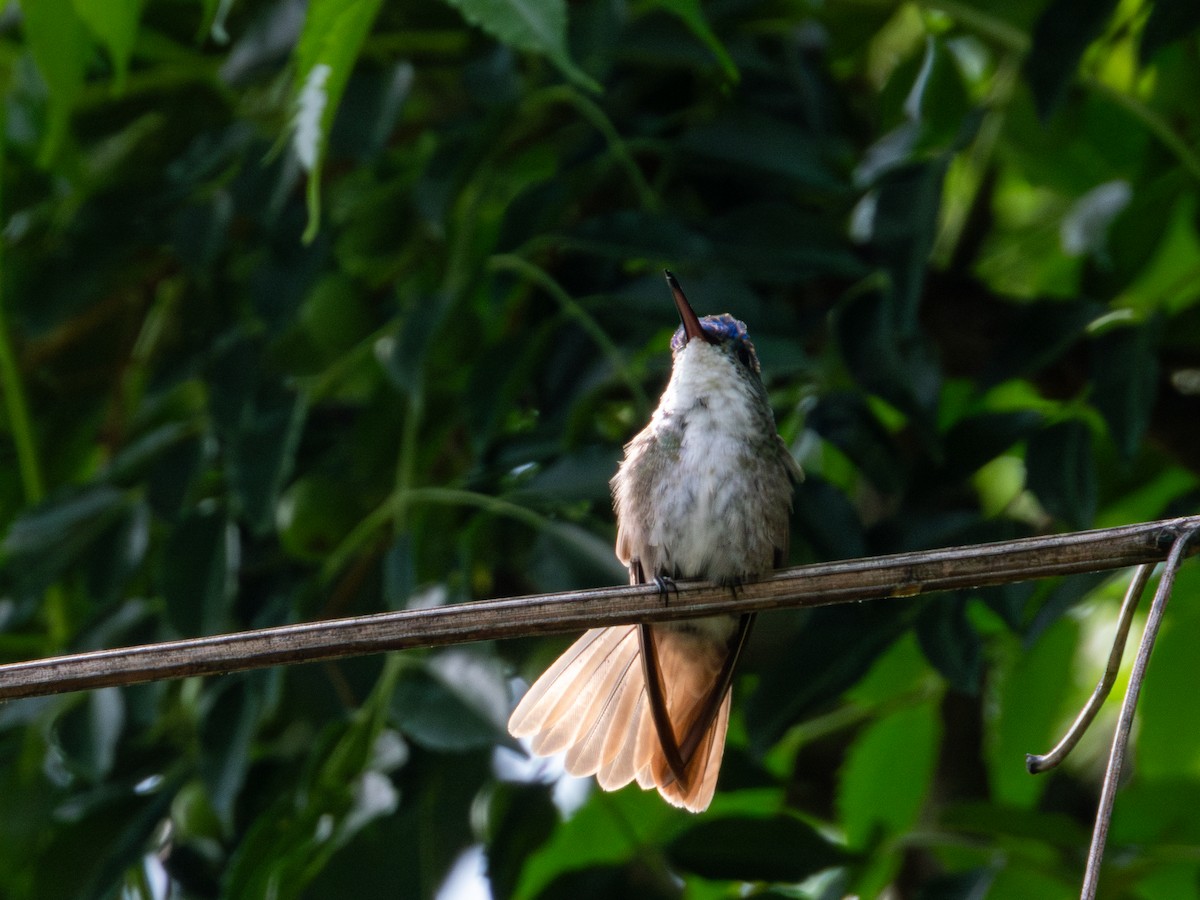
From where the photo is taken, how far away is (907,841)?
9.85 ft

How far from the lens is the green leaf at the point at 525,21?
1.92m

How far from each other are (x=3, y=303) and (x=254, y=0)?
3.18 feet

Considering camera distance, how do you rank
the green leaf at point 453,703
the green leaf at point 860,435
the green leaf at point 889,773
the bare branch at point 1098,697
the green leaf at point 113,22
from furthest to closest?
the green leaf at point 889,773
the green leaf at point 860,435
the green leaf at point 453,703
the green leaf at point 113,22
the bare branch at point 1098,697

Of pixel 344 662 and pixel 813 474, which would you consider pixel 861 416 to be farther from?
pixel 344 662

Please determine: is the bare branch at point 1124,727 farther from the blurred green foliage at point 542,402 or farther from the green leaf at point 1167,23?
the green leaf at point 1167,23

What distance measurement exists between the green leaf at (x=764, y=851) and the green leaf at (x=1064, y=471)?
2.64 ft

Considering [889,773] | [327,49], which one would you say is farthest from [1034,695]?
[327,49]

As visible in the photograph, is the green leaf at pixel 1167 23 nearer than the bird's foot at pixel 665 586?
No

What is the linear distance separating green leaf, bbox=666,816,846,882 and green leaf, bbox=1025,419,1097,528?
803 millimetres

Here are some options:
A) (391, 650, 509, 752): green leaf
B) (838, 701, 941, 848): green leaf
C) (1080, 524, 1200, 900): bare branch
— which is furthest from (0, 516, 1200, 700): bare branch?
(838, 701, 941, 848): green leaf

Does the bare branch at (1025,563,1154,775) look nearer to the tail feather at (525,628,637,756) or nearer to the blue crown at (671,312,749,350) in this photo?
the tail feather at (525,628,637,756)

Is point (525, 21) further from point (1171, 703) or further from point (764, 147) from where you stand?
point (1171, 703)

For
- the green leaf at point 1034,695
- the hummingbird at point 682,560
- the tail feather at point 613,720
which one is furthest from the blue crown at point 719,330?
the green leaf at point 1034,695

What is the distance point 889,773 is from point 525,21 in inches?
83.8
